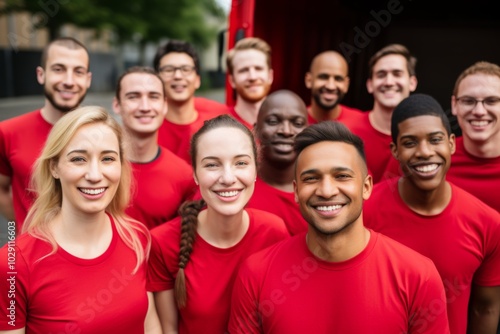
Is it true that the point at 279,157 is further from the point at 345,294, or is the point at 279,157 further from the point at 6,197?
the point at 6,197

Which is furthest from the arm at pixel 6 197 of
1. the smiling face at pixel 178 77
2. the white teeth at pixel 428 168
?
the white teeth at pixel 428 168

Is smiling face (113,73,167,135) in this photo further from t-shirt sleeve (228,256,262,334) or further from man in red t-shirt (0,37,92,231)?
t-shirt sleeve (228,256,262,334)

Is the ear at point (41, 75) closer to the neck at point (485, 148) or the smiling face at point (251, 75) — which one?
the smiling face at point (251, 75)

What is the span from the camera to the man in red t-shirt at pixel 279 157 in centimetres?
329

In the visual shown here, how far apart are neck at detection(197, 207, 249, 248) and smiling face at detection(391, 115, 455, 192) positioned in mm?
954

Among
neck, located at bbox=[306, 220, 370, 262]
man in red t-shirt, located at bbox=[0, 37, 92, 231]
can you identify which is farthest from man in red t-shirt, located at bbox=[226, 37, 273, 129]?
neck, located at bbox=[306, 220, 370, 262]

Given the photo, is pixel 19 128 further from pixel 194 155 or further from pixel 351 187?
pixel 351 187

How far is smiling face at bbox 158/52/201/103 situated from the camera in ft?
16.0

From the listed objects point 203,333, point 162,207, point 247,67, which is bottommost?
point 203,333

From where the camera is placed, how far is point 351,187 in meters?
2.46

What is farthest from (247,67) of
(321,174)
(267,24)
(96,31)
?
(96,31)

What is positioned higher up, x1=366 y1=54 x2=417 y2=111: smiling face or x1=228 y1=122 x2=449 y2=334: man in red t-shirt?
x1=366 y1=54 x2=417 y2=111: smiling face

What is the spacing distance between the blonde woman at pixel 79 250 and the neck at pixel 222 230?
32 centimetres

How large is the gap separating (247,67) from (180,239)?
2.46 metres
